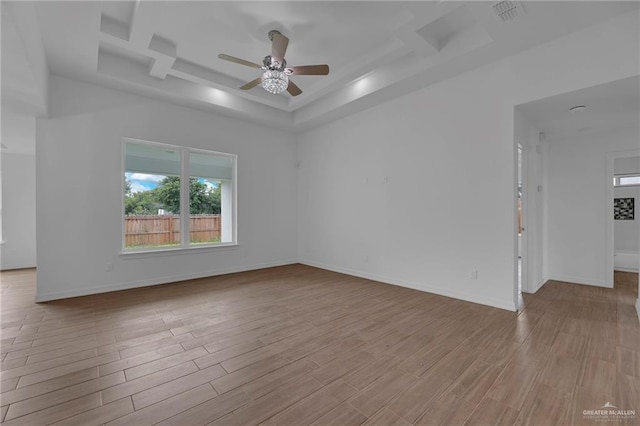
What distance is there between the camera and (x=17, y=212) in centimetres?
608

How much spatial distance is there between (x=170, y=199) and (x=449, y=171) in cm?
471

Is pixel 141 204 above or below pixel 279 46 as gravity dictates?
below

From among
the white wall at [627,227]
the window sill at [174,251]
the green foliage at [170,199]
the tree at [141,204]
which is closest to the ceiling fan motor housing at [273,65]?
the green foliage at [170,199]

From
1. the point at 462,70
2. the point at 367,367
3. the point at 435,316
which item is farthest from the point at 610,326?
the point at 462,70

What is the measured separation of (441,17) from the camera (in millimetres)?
3080

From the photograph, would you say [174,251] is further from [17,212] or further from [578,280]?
[578,280]

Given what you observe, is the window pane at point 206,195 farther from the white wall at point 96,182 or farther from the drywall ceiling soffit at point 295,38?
the drywall ceiling soffit at point 295,38

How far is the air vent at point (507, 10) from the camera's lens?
2604 mm

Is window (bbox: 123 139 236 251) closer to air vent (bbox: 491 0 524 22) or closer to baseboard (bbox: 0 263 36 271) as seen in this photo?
baseboard (bbox: 0 263 36 271)

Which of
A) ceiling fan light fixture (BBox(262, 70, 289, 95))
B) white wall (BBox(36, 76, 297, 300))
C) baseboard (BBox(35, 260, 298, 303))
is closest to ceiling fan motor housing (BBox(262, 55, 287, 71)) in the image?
ceiling fan light fixture (BBox(262, 70, 289, 95))

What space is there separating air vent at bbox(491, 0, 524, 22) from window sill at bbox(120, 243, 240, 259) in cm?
526

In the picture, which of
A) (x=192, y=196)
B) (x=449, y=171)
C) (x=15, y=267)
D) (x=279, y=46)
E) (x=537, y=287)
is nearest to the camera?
(x=279, y=46)

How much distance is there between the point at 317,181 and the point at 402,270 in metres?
2.74

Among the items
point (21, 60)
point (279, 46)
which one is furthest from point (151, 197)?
point (279, 46)
